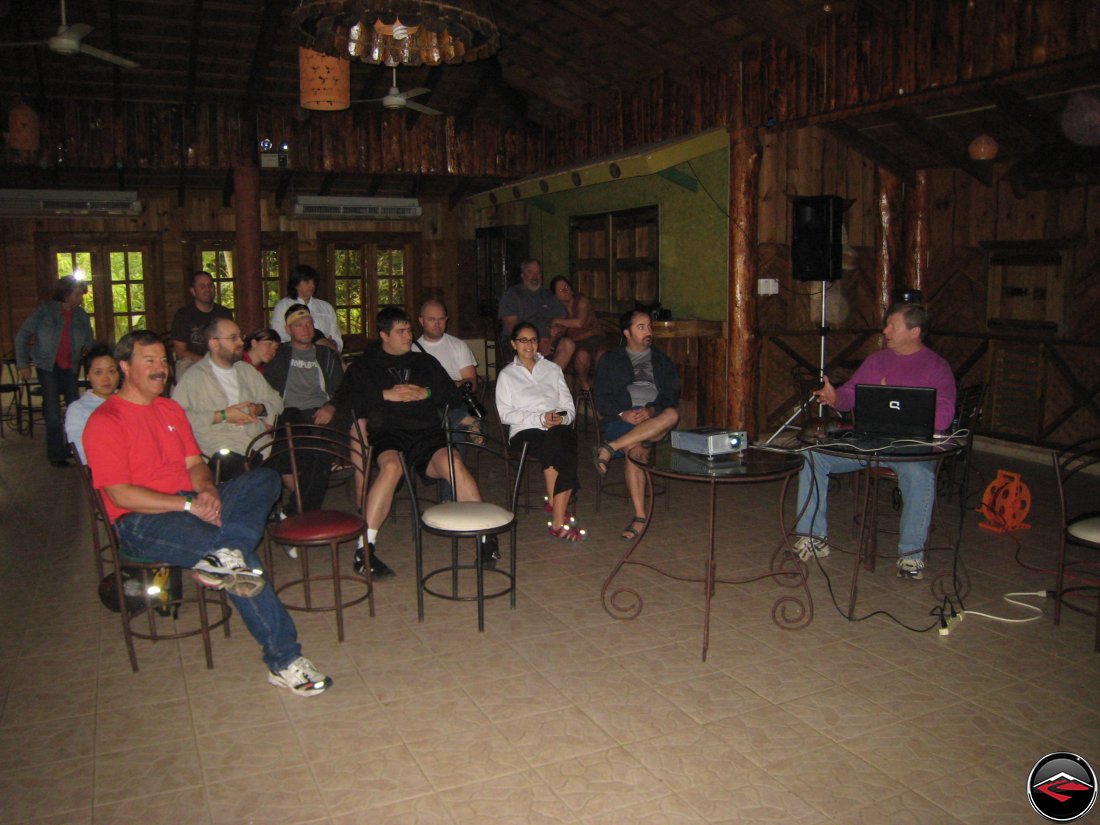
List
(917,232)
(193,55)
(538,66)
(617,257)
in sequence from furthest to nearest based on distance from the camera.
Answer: (538,66), (617,257), (193,55), (917,232)

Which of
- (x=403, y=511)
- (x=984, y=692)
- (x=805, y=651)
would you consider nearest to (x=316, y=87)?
(x=403, y=511)

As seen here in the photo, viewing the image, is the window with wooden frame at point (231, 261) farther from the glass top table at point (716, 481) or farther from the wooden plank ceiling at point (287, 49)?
the glass top table at point (716, 481)

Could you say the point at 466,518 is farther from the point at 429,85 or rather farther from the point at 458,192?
the point at 458,192

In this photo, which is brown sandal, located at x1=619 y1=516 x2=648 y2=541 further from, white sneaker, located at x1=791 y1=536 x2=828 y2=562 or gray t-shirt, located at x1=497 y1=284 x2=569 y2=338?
gray t-shirt, located at x1=497 y1=284 x2=569 y2=338

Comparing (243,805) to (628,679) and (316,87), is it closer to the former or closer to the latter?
(628,679)

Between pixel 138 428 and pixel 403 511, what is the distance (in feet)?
8.46

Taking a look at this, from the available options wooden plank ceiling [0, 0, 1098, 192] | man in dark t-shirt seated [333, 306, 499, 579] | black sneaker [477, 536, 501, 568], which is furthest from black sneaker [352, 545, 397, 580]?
wooden plank ceiling [0, 0, 1098, 192]

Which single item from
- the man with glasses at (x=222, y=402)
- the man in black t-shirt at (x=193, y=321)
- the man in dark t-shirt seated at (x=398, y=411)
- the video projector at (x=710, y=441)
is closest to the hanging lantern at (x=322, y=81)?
the man in black t-shirt at (x=193, y=321)

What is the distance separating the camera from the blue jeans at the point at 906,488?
4367 millimetres

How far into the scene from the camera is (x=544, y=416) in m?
4.91

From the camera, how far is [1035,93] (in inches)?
257

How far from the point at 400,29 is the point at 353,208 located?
959cm

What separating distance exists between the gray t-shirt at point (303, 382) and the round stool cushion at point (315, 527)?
1601 millimetres

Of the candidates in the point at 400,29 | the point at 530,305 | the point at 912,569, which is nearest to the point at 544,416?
the point at 912,569
